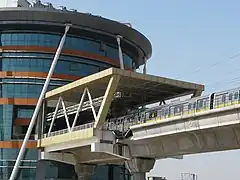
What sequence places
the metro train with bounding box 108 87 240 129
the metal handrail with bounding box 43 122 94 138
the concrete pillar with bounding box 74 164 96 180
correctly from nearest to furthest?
the metro train with bounding box 108 87 240 129 < the metal handrail with bounding box 43 122 94 138 < the concrete pillar with bounding box 74 164 96 180

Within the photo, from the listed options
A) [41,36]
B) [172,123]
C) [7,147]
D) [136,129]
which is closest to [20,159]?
[7,147]

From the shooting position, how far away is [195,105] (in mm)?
33188

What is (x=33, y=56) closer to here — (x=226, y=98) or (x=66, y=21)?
(x=66, y=21)

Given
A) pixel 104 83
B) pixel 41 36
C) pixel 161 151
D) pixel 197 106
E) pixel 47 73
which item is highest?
pixel 41 36

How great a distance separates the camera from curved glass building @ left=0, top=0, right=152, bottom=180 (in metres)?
52.8

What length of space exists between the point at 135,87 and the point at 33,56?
17.7 m

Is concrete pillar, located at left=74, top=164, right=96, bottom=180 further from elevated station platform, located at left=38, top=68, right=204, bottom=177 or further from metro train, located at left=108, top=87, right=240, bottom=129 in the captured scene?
metro train, located at left=108, top=87, right=240, bottom=129

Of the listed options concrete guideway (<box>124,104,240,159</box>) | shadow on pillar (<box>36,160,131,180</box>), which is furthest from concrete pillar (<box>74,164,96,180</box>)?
concrete guideway (<box>124,104,240,159</box>)

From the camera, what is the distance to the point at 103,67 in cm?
5809

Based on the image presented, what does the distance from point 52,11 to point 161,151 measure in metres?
24.9

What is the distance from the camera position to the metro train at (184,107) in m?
30.7

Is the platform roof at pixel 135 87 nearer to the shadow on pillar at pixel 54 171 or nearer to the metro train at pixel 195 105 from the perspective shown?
the metro train at pixel 195 105

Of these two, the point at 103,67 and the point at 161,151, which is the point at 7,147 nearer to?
the point at 103,67

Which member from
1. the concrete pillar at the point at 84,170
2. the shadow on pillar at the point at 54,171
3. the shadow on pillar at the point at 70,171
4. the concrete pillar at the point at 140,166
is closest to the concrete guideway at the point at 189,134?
the concrete pillar at the point at 140,166
